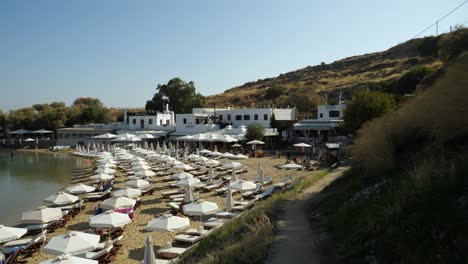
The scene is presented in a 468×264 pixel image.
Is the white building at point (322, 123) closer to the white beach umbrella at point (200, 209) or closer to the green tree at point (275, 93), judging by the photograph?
the white beach umbrella at point (200, 209)

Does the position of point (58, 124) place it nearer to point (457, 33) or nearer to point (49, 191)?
point (49, 191)

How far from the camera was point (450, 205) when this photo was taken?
17.1 ft

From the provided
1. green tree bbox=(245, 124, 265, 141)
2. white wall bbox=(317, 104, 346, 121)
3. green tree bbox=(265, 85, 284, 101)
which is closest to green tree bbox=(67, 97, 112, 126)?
green tree bbox=(265, 85, 284, 101)

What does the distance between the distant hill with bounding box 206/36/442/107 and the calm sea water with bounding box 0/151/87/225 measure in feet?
132

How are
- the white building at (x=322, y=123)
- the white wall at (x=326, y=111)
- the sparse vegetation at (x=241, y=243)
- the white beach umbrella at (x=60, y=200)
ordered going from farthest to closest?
1. the white wall at (x=326, y=111)
2. the white building at (x=322, y=123)
3. the white beach umbrella at (x=60, y=200)
4. the sparse vegetation at (x=241, y=243)

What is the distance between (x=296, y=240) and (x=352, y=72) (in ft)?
279

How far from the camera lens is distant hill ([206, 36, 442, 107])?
7144 centimetres

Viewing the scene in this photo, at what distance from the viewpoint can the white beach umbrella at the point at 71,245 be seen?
10.4m

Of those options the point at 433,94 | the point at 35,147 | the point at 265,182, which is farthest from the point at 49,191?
the point at 35,147

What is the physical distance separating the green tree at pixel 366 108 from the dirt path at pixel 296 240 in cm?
1497

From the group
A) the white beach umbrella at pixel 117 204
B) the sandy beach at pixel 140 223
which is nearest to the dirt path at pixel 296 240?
the sandy beach at pixel 140 223

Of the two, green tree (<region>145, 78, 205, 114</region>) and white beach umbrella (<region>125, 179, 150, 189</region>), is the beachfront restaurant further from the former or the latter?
white beach umbrella (<region>125, 179, 150, 189</region>)

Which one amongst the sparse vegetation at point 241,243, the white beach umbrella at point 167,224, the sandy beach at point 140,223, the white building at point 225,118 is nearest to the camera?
the sparse vegetation at point 241,243

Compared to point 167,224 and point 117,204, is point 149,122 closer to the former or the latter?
point 117,204
